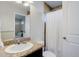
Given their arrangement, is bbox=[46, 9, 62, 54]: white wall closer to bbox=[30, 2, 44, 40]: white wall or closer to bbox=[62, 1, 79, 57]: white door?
bbox=[30, 2, 44, 40]: white wall

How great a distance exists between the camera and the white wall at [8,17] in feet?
4.13

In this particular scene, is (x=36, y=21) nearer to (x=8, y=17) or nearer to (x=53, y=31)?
(x=8, y=17)

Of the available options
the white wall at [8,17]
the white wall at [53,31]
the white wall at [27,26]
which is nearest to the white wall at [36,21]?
the white wall at [27,26]

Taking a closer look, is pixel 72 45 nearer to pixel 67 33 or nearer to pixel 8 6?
pixel 67 33

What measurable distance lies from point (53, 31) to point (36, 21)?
26.8 inches

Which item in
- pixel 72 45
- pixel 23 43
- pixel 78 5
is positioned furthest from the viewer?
pixel 23 43

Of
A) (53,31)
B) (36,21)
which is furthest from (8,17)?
(53,31)

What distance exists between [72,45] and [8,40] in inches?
39.5

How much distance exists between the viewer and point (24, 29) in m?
1.45

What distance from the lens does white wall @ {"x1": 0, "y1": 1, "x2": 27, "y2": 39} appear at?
126 centimetres

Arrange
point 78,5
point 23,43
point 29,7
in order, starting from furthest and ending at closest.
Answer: point 29,7 < point 23,43 < point 78,5

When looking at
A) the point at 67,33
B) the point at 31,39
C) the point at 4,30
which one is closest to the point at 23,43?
the point at 31,39

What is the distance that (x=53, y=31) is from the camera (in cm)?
210

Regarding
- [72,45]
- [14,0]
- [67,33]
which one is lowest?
[72,45]
